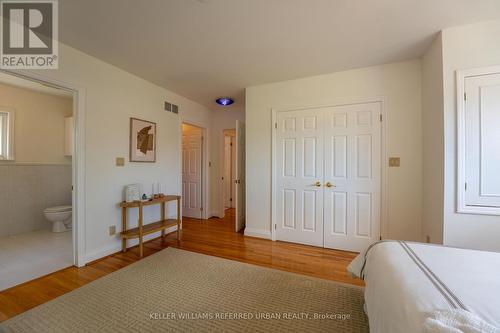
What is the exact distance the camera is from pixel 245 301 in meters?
1.74

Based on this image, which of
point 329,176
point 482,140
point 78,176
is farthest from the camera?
point 329,176

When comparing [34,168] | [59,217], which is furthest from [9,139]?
[59,217]

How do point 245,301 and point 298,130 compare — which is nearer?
point 245,301

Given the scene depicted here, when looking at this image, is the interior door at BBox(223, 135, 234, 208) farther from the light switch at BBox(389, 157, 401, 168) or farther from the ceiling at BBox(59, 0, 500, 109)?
the light switch at BBox(389, 157, 401, 168)

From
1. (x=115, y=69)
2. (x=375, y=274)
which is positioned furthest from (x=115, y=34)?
(x=375, y=274)

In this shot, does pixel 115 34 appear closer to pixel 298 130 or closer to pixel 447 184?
pixel 298 130

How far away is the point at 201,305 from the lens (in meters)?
1.68

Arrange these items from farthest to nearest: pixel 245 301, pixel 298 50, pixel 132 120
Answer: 1. pixel 132 120
2. pixel 298 50
3. pixel 245 301

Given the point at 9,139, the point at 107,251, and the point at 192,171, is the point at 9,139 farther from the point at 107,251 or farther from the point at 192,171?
the point at 192,171

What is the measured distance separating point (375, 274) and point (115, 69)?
11.7ft

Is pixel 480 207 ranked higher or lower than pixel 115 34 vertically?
lower

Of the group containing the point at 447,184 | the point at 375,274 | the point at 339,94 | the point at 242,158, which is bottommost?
the point at 375,274

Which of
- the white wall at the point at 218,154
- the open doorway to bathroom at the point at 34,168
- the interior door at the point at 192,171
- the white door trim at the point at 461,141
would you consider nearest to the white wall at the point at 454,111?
the white door trim at the point at 461,141

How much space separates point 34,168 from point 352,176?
17.6 ft
